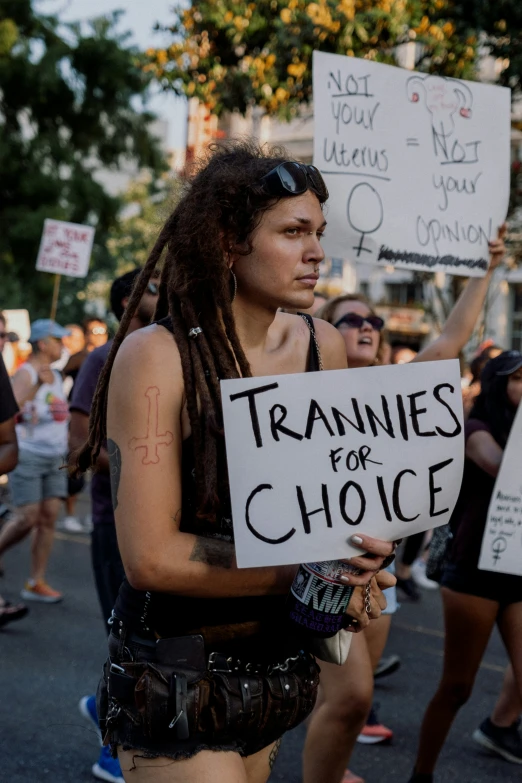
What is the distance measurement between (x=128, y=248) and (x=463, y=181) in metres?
31.2

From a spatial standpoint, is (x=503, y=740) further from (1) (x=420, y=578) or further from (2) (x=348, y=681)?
(1) (x=420, y=578)

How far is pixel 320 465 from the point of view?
2.20m

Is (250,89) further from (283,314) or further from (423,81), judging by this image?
(283,314)

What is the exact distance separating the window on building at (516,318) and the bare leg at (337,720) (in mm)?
25312

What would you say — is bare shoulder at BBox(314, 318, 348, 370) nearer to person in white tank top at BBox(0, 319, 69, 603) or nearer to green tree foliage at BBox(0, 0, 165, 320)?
person in white tank top at BBox(0, 319, 69, 603)

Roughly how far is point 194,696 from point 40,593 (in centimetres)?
576

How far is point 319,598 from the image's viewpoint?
2.21m

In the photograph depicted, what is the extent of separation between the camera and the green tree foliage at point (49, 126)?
941 inches

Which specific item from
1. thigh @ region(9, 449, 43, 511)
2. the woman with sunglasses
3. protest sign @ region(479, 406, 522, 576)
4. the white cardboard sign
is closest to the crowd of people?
the woman with sunglasses

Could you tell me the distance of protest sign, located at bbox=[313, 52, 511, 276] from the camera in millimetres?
4281

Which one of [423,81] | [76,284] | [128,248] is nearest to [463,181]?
[423,81]

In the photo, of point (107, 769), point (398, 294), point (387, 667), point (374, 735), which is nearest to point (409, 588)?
point (387, 667)

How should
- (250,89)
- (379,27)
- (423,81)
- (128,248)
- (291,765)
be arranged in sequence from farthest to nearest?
(128,248) → (250,89) → (379,27) → (291,765) → (423,81)

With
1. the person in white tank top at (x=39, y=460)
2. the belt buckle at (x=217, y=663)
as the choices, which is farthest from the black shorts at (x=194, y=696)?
the person in white tank top at (x=39, y=460)
